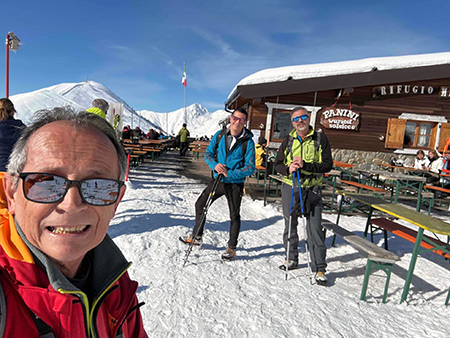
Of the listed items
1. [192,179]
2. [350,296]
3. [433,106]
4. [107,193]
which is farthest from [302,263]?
[433,106]

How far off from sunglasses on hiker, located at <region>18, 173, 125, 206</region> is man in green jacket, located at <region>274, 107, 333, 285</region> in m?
2.84

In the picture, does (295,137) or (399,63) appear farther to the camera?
(399,63)

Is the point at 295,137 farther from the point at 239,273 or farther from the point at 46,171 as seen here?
the point at 46,171

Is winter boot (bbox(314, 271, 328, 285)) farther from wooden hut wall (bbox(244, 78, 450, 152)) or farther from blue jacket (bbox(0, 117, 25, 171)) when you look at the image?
wooden hut wall (bbox(244, 78, 450, 152))

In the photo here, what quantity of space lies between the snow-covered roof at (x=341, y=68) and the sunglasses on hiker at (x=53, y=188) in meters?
11.3

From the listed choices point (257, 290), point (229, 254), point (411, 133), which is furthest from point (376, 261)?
point (411, 133)

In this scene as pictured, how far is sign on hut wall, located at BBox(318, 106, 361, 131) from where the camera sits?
12.8 m

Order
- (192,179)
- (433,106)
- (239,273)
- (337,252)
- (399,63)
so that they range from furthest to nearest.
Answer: (433,106) < (399,63) < (192,179) < (337,252) < (239,273)

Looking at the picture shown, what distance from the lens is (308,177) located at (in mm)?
3615

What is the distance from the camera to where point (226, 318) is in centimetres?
258

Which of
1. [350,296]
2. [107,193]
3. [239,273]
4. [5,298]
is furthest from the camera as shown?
[239,273]

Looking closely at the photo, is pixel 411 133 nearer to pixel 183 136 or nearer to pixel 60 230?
pixel 183 136

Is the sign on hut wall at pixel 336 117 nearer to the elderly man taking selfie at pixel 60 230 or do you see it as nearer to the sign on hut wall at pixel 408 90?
the sign on hut wall at pixel 408 90

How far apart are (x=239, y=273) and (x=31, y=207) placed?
2.93 metres
